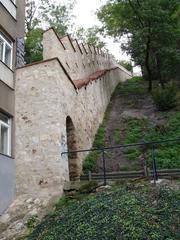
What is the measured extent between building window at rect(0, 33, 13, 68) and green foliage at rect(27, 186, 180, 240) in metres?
5.96

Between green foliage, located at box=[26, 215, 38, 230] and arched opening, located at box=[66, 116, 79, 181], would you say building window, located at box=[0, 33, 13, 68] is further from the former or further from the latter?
green foliage, located at box=[26, 215, 38, 230]

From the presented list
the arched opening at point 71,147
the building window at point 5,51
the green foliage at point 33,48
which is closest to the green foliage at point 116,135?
the arched opening at point 71,147

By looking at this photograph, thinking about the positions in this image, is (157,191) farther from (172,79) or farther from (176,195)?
(172,79)

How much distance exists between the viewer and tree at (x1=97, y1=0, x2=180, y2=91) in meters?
18.7

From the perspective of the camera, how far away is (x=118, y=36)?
22.4 meters

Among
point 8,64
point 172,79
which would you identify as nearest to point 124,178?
point 8,64

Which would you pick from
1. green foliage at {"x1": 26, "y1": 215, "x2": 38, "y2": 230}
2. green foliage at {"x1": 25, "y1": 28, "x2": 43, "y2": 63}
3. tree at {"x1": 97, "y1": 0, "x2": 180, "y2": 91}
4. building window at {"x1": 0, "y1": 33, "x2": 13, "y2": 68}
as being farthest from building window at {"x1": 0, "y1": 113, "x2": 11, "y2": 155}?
green foliage at {"x1": 25, "y1": 28, "x2": 43, "y2": 63}

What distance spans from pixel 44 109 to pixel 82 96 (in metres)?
3.68

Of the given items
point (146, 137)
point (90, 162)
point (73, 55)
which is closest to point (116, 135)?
point (146, 137)

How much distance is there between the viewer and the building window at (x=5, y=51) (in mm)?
11438

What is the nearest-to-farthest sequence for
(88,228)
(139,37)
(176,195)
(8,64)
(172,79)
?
1. (88,228)
2. (176,195)
3. (8,64)
4. (139,37)
5. (172,79)

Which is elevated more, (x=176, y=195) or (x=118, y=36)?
(x=118, y=36)

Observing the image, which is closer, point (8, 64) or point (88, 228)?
point (88, 228)

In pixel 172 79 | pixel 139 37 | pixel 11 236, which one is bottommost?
pixel 11 236
